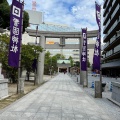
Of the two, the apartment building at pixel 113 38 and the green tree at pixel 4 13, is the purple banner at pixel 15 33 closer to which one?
the green tree at pixel 4 13

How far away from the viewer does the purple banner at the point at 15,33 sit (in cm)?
1428

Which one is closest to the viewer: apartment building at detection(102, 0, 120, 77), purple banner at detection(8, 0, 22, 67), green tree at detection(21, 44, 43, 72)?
purple banner at detection(8, 0, 22, 67)

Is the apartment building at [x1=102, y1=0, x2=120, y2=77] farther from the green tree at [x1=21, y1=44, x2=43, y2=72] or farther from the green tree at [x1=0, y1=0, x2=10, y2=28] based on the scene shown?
the green tree at [x1=0, y1=0, x2=10, y2=28]

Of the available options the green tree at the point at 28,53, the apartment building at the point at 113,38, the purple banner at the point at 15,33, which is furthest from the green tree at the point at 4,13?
the apartment building at the point at 113,38

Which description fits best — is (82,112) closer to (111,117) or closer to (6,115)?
(111,117)

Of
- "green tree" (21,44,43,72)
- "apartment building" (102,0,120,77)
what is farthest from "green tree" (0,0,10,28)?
"apartment building" (102,0,120,77)

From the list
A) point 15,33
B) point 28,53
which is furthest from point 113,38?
point 15,33

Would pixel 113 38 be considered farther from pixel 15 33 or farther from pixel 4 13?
pixel 15 33

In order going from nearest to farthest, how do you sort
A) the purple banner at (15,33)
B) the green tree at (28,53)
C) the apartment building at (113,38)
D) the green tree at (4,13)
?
the purple banner at (15,33) < the green tree at (4,13) < the green tree at (28,53) < the apartment building at (113,38)

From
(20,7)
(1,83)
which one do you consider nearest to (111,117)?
(1,83)

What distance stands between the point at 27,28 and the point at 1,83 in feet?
58.6

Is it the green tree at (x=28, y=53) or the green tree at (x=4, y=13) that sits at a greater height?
the green tree at (x=4, y=13)

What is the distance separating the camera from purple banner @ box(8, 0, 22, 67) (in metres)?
14.3

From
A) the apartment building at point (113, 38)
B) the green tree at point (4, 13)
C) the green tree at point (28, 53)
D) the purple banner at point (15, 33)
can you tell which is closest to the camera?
the purple banner at point (15, 33)
